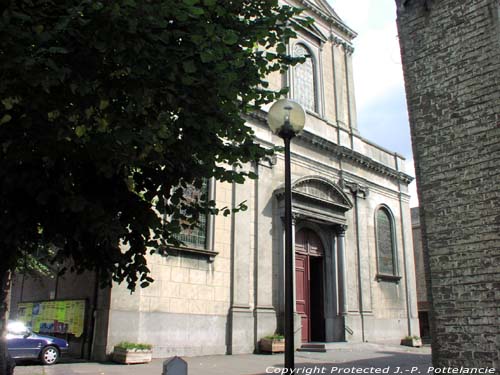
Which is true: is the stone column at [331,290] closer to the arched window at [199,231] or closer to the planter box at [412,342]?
the planter box at [412,342]

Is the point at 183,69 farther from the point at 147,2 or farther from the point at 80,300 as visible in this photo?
the point at 80,300

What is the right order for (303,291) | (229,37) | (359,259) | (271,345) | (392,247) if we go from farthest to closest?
(392,247) → (359,259) → (303,291) → (271,345) → (229,37)

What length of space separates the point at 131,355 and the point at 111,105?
27.9ft

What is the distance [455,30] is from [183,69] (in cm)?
532

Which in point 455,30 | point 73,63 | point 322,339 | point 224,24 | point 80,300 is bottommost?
point 322,339

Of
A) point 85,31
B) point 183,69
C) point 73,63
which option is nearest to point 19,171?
point 73,63

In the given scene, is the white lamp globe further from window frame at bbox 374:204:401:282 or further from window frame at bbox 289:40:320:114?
window frame at bbox 374:204:401:282

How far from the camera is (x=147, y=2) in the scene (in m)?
5.15

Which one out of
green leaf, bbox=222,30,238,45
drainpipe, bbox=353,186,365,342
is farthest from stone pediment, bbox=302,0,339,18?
green leaf, bbox=222,30,238,45

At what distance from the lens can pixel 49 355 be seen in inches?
501

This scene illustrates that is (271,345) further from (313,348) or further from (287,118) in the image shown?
(287,118)

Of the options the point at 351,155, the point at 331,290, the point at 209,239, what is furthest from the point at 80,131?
the point at 351,155

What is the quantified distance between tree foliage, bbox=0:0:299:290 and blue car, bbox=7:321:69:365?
710 centimetres

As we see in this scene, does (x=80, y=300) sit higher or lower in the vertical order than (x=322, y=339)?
higher
